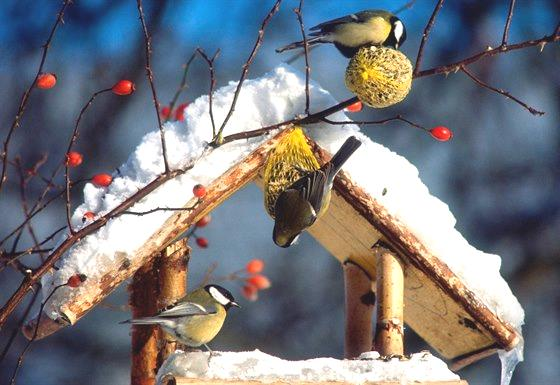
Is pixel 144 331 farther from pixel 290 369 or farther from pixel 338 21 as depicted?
pixel 338 21

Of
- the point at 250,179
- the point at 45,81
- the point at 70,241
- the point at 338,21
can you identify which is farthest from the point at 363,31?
the point at 70,241

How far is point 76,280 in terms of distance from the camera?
2160 millimetres

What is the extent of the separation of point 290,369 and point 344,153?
0.50m

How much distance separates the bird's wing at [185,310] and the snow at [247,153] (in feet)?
0.55

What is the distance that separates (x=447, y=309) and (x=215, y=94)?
787 millimetres

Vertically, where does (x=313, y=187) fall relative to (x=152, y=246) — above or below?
below

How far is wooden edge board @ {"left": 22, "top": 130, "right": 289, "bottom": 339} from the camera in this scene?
220 cm

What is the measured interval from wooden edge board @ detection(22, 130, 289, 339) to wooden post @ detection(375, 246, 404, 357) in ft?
A: 1.30

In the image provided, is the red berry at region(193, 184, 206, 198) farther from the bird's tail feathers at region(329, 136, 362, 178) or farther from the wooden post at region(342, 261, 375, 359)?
the wooden post at region(342, 261, 375, 359)

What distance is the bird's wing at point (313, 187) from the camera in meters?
2.32

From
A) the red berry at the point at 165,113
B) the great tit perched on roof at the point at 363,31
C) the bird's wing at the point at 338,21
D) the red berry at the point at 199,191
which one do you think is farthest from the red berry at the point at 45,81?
the bird's wing at the point at 338,21

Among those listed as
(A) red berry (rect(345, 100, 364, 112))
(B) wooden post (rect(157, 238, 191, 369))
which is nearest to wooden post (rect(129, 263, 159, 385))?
(B) wooden post (rect(157, 238, 191, 369))

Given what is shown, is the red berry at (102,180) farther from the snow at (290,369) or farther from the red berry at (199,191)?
Result: the snow at (290,369)

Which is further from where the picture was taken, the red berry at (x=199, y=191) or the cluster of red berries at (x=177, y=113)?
the cluster of red berries at (x=177, y=113)
